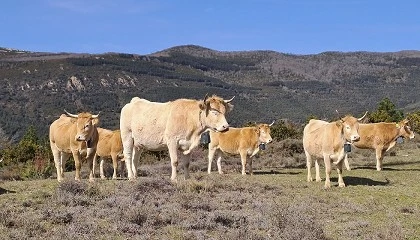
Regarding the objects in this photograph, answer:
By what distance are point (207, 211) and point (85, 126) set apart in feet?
18.4

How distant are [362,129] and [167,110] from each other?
10.4m

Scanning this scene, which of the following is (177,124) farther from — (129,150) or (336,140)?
(336,140)

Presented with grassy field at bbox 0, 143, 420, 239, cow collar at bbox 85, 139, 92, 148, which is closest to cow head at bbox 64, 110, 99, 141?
cow collar at bbox 85, 139, 92, 148

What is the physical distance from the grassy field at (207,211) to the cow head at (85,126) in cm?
151

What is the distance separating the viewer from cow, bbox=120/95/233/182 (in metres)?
14.1

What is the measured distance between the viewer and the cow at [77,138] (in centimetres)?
1469

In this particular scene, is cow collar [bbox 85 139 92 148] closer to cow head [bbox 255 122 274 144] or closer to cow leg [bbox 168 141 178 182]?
cow leg [bbox 168 141 178 182]

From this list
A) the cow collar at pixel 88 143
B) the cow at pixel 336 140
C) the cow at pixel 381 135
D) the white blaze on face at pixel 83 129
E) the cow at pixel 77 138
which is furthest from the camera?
the cow at pixel 381 135

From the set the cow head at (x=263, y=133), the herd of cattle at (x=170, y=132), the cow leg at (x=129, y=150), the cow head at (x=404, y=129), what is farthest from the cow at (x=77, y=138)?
the cow head at (x=404, y=129)

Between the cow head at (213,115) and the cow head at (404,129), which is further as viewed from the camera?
the cow head at (404,129)

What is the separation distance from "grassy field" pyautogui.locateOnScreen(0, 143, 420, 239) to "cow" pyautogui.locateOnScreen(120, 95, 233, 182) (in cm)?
133

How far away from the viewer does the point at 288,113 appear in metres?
159

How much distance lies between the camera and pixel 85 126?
1467 cm

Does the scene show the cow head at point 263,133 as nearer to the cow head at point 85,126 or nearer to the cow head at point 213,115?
the cow head at point 213,115
